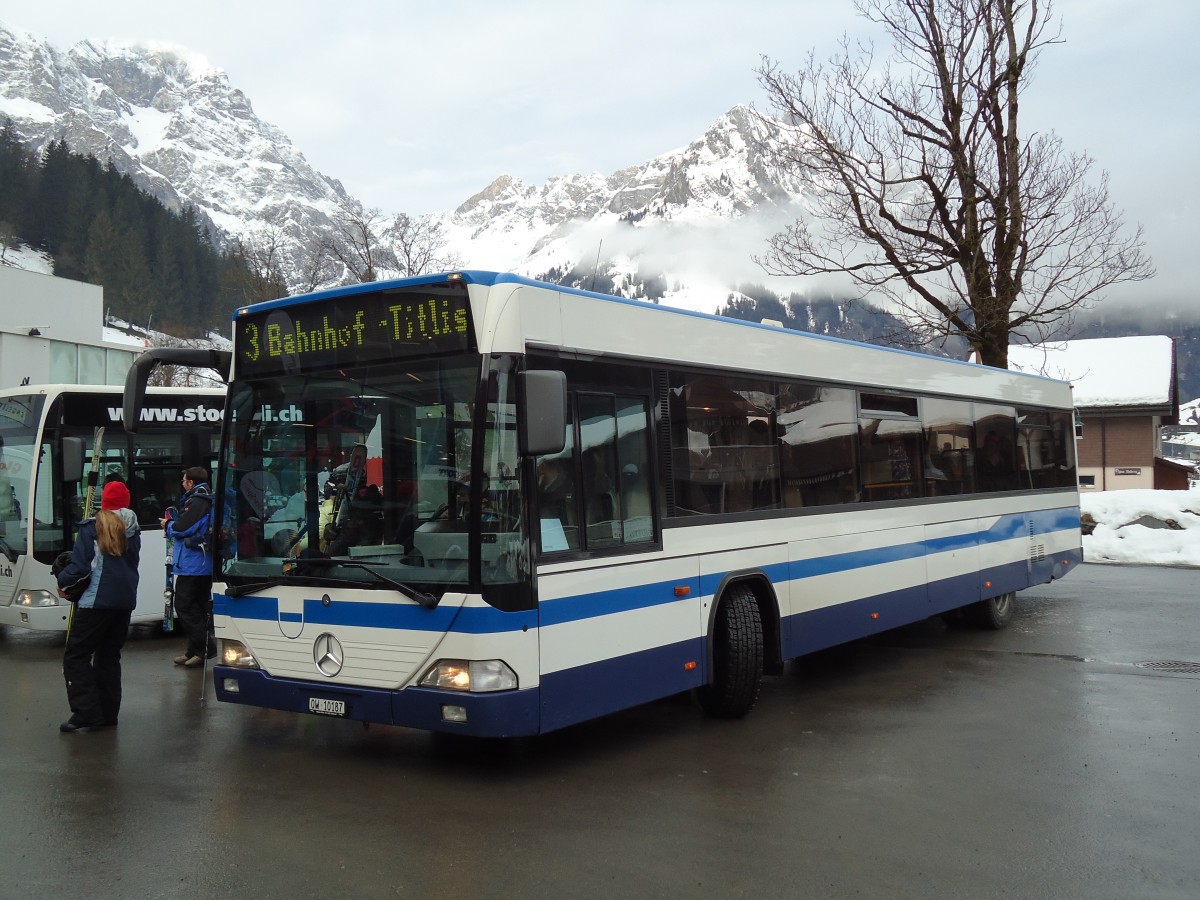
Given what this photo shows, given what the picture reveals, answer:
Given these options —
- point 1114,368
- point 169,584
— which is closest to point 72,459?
point 169,584

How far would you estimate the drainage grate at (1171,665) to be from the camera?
10.4 metres

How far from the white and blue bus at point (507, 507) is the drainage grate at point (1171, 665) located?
3.65 meters

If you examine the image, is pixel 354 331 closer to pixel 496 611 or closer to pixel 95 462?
pixel 496 611

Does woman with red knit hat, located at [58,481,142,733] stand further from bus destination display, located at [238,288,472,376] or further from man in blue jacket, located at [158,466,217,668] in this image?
man in blue jacket, located at [158,466,217,668]

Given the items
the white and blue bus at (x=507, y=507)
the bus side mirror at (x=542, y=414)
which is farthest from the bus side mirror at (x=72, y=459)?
the bus side mirror at (x=542, y=414)

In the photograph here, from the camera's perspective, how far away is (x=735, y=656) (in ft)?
26.4

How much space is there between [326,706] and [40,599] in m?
6.68

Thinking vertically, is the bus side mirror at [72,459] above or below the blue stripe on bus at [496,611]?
above

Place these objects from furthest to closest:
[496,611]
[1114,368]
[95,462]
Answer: [1114,368] → [95,462] → [496,611]

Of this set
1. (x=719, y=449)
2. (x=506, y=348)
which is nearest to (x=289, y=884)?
(x=506, y=348)

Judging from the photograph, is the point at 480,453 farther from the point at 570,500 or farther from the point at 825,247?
the point at 825,247

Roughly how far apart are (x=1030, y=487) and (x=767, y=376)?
5.98m

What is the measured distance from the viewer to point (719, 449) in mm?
8031

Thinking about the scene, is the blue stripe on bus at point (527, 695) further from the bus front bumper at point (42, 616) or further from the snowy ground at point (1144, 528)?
the snowy ground at point (1144, 528)
